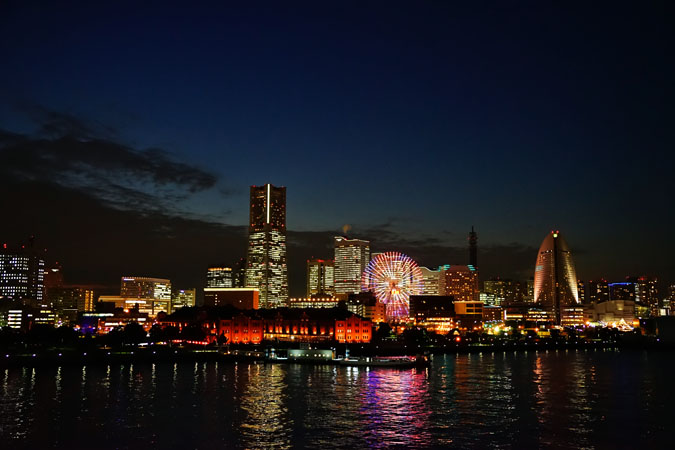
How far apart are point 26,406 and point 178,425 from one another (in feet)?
42.5

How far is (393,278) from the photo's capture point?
128 meters

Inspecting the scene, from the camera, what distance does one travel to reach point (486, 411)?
42125 millimetres

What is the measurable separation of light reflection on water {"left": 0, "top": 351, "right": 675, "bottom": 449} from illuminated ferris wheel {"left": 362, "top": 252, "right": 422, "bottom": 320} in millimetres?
57950

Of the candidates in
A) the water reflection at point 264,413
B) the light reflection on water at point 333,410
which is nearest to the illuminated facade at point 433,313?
the light reflection on water at point 333,410

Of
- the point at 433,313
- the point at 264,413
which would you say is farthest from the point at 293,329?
the point at 264,413

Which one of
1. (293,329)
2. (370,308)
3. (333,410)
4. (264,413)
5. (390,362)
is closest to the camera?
(264,413)

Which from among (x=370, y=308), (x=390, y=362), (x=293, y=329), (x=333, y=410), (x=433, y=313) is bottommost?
(x=390, y=362)

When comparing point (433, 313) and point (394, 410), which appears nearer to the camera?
point (394, 410)

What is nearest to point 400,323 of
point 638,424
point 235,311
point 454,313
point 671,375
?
point 454,313

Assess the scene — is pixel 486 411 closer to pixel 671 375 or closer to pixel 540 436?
pixel 540 436

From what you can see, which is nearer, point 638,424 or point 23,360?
point 638,424

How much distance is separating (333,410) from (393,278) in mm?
86591

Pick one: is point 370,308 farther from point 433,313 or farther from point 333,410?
point 333,410

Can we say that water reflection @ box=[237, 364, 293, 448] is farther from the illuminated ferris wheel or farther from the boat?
the illuminated ferris wheel
